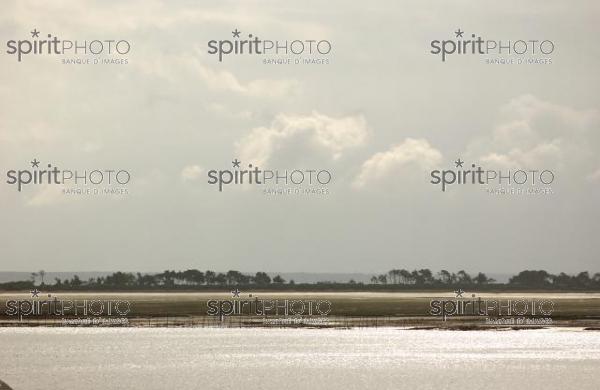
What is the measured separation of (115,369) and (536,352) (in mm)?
42730

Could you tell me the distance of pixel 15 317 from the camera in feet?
599

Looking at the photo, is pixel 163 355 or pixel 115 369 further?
pixel 163 355

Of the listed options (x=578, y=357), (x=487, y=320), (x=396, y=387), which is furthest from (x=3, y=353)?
(x=487, y=320)

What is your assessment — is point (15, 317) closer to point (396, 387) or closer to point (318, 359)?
point (318, 359)

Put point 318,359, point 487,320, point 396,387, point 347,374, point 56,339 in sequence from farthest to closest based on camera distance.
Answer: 1. point 487,320
2. point 56,339
3. point 318,359
4. point 347,374
5. point 396,387

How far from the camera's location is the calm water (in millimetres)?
94562

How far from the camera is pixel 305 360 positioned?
11481cm

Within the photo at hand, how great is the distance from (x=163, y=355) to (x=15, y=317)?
68.2m

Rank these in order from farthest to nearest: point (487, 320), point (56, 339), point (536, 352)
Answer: point (487, 320) < point (56, 339) < point (536, 352)

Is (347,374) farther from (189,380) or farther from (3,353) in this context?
(3,353)

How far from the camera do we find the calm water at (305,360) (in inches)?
3723

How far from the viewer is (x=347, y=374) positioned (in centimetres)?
10100

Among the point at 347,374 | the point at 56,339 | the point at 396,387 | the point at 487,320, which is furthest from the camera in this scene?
the point at 487,320

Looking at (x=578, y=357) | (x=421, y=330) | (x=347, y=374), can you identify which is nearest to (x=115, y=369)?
(x=347, y=374)
